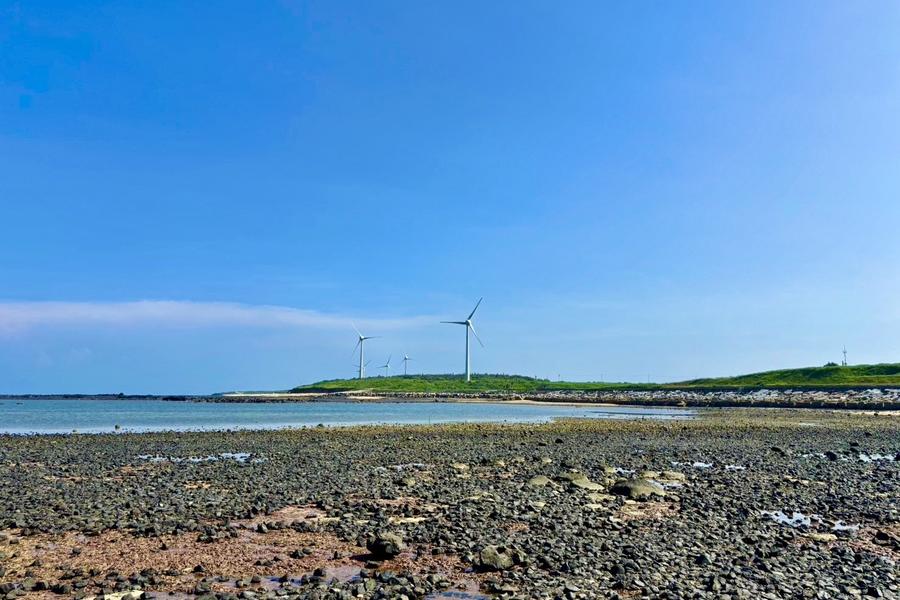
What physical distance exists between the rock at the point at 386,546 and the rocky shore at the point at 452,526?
46 mm

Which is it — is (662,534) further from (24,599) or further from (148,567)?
(24,599)

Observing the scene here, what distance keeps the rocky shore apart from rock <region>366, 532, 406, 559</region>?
0.15ft

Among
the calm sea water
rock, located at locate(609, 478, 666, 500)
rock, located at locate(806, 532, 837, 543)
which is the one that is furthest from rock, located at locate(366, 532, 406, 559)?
the calm sea water

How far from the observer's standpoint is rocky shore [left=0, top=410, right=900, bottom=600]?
12.2m

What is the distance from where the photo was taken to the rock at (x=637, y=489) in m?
20.6

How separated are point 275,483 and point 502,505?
29.2ft

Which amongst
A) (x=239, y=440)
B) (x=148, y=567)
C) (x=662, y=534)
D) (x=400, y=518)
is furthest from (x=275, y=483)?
(x=239, y=440)

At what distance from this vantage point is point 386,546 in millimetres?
13945

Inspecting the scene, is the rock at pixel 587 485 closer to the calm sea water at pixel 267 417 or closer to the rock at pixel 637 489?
the rock at pixel 637 489

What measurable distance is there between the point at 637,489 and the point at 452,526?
7214mm

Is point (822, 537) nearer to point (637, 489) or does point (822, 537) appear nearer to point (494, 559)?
point (637, 489)

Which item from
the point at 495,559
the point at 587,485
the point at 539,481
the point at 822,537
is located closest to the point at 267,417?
the point at 539,481

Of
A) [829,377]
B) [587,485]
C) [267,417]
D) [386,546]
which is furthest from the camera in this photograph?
[829,377]

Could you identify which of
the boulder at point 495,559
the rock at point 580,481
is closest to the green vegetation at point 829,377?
the rock at point 580,481
